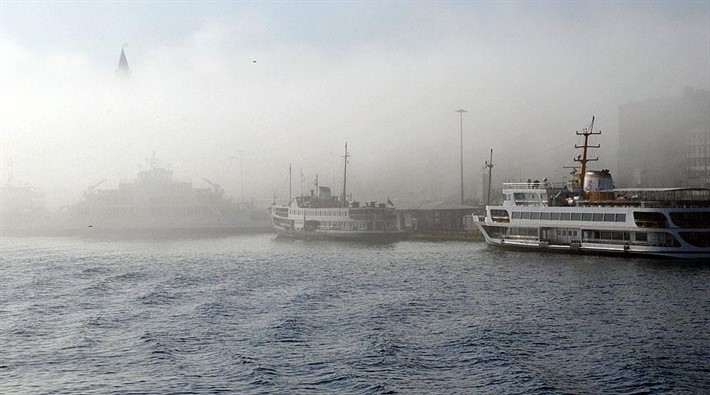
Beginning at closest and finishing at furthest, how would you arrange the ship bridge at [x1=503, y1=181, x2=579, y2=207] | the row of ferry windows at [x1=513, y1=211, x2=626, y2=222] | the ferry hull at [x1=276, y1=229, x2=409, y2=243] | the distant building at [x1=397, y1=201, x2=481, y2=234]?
the row of ferry windows at [x1=513, y1=211, x2=626, y2=222] < the ship bridge at [x1=503, y1=181, x2=579, y2=207] < the ferry hull at [x1=276, y1=229, x2=409, y2=243] < the distant building at [x1=397, y1=201, x2=481, y2=234]

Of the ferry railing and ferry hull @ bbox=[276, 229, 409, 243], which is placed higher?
the ferry railing

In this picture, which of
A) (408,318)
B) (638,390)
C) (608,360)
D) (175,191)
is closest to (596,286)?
(408,318)

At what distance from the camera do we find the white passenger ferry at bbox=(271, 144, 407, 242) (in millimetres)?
115875

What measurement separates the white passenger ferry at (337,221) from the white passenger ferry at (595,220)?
86.8ft

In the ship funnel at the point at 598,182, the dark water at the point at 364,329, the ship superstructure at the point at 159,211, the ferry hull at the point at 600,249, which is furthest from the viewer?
the ship superstructure at the point at 159,211

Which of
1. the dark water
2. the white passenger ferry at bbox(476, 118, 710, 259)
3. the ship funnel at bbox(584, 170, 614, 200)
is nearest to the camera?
the dark water

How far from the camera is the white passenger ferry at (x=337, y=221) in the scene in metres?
116

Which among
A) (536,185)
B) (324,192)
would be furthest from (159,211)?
(536,185)

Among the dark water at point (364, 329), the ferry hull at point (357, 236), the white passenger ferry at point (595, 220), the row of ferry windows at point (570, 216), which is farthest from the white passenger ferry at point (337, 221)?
the dark water at point (364, 329)

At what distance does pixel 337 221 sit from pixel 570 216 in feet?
163

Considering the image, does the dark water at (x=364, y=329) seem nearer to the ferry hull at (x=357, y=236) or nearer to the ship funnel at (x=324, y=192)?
the ferry hull at (x=357, y=236)

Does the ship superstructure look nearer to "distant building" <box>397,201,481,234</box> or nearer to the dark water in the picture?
"distant building" <box>397,201,481,234</box>

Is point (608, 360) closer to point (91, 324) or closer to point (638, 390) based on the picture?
point (638, 390)

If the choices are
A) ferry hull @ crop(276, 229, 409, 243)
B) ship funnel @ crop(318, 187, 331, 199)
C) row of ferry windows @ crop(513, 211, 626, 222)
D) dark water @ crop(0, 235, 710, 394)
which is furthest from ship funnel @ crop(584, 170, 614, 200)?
ship funnel @ crop(318, 187, 331, 199)
